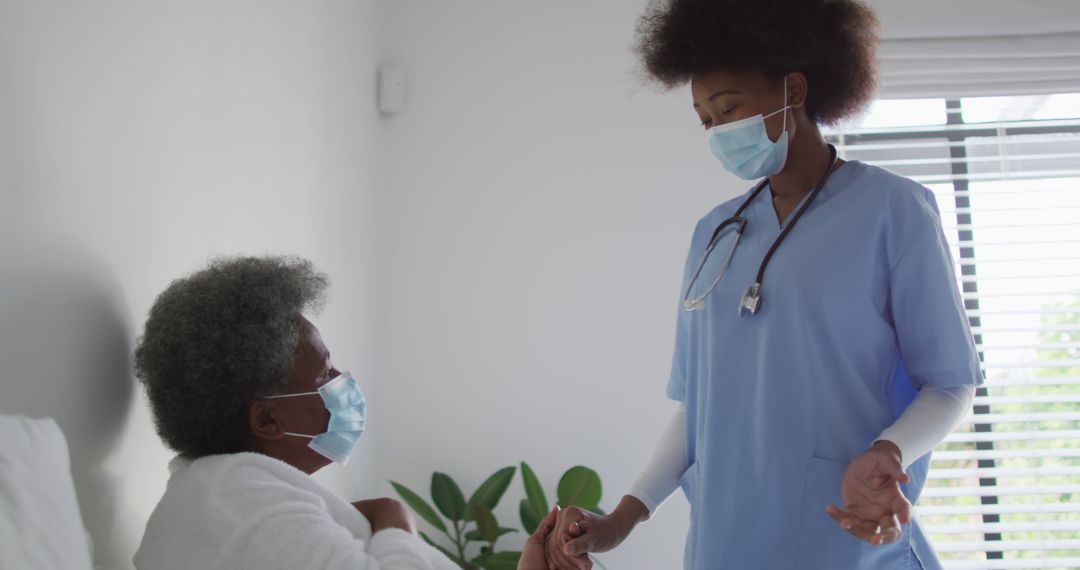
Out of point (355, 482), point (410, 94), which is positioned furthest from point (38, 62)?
point (410, 94)

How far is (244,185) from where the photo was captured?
1700 millimetres

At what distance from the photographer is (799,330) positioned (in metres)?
1.25

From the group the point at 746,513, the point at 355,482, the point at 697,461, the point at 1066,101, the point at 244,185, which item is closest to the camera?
the point at 746,513

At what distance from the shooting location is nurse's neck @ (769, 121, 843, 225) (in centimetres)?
139

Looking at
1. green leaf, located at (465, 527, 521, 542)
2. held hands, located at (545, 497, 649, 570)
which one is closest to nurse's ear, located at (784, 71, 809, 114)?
held hands, located at (545, 497, 649, 570)

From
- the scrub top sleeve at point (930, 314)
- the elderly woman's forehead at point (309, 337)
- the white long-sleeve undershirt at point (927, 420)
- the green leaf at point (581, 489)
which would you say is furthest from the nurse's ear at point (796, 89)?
the green leaf at point (581, 489)

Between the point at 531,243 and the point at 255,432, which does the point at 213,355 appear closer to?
the point at 255,432

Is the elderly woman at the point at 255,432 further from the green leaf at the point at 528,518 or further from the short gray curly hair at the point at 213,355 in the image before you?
the green leaf at the point at 528,518

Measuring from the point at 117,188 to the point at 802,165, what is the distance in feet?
3.32

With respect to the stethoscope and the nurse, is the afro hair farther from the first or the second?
the stethoscope

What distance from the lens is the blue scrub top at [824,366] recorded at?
1.19m

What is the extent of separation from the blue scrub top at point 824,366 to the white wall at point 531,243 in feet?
4.70

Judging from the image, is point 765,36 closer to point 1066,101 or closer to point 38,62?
point 38,62

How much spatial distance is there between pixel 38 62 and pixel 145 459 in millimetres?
604
